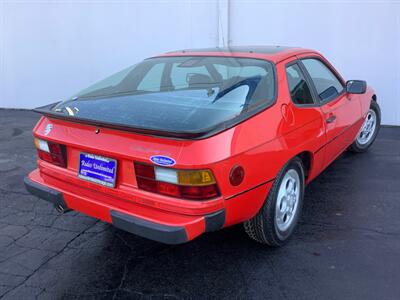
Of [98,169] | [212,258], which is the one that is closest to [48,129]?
[98,169]

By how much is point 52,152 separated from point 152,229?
105 cm

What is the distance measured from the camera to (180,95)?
3.17m

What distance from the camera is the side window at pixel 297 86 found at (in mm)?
3281

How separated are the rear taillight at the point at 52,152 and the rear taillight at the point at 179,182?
2.24 feet

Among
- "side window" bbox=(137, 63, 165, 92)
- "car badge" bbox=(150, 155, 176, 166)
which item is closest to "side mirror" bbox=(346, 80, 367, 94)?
"side window" bbox=(137, 63, 165, 92)

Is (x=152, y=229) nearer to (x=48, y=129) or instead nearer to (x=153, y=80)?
(x=48, y=129)

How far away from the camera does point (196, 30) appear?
7.48 m

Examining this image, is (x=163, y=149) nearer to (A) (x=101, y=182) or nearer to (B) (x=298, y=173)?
(A) (x=101, y=182)

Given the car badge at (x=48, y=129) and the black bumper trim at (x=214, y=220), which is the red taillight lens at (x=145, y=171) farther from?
the car badge at (x=48, y=129)

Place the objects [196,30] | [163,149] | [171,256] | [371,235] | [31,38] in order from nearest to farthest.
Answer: [163,149], [171,256], [371,235], [196,30], [31,38]

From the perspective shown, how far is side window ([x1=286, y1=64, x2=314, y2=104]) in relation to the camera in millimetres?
3281

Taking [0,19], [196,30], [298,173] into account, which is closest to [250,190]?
[298,173]

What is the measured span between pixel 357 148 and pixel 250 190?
3.23 m

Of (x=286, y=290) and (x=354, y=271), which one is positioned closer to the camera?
(x=286, y=290)
